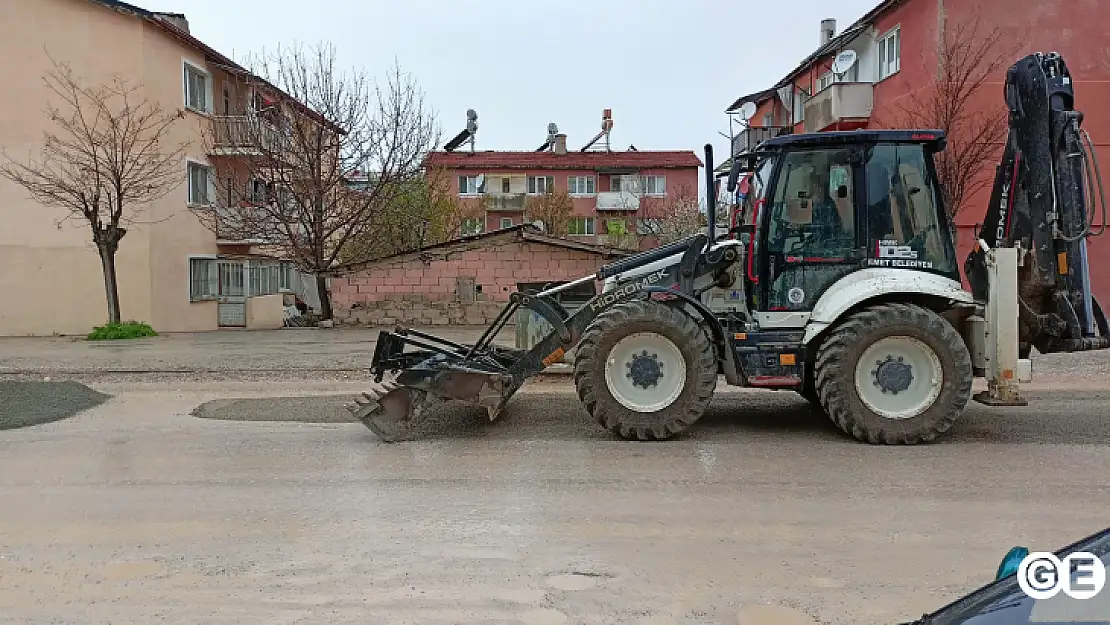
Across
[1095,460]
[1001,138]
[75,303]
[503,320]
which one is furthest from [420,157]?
[1095,460]

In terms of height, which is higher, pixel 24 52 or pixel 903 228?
A: pixel 24 52

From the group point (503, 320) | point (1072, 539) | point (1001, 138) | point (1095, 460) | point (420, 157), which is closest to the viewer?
point (1072, 539)

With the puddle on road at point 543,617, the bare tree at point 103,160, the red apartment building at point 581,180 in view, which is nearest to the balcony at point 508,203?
the red apartment building at point 581,180

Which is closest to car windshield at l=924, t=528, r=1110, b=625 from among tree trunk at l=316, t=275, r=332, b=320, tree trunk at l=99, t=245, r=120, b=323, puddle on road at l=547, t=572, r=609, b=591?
puddle on road at l=547, t=572, r=609, b=591

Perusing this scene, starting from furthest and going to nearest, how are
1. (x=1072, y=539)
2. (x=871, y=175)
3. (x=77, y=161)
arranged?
1. (x=77, y=161)
2. (x=871, y=175)
3. (x=1072, y=539)

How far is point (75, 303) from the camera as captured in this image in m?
23.2

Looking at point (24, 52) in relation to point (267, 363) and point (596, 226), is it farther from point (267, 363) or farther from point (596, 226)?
point (596, 226)

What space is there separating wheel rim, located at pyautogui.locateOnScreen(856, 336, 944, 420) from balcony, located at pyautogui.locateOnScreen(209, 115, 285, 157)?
1763cm

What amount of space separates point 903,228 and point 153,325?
20875 mm

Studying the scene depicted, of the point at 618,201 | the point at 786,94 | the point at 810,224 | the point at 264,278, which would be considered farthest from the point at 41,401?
the point at 618,201

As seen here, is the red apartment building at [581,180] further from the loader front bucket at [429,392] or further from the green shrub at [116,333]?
the loader front bucket at [429,392]

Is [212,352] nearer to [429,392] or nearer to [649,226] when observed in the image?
[429,392]

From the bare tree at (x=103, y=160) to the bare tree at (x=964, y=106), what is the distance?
1833 cm

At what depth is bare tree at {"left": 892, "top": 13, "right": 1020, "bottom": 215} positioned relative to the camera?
722 inches
